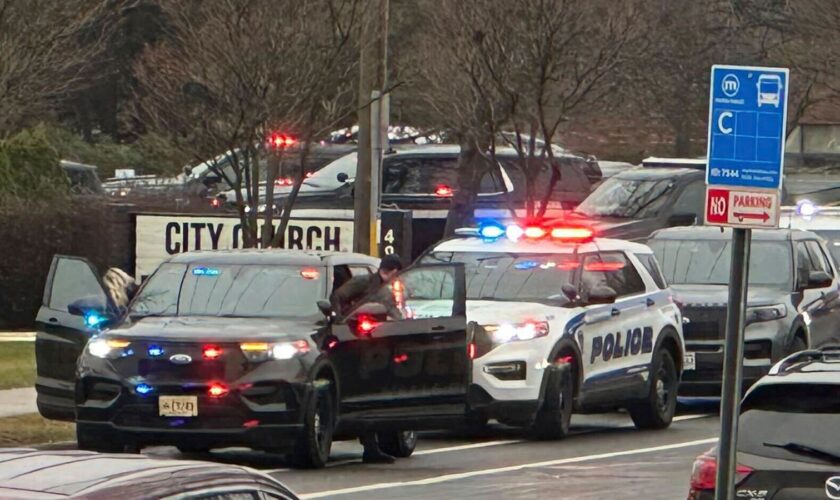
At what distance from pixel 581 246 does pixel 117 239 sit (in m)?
9.30

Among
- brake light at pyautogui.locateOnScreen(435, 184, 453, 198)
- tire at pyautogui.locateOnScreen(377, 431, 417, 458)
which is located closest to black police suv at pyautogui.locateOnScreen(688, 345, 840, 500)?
tire at pyautogui.locateOnScreen(377, 431, 417, 458)

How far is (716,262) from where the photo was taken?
20922 millimetres

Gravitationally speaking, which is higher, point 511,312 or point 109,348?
point 511,312

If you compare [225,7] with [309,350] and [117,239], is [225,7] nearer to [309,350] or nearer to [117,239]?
[117,239]

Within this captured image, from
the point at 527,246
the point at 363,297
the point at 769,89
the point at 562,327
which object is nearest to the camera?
the point at 769,89

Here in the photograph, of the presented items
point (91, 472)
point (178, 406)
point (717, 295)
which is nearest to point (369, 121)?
point (717, 295)

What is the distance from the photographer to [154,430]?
44.4 ft

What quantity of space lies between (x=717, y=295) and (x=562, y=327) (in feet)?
13.0

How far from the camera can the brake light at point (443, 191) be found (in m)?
29.5

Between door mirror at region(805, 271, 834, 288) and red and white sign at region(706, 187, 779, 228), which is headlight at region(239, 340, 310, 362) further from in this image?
door mirror at region(805, 271, 834, 288)

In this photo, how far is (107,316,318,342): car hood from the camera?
13797 mm

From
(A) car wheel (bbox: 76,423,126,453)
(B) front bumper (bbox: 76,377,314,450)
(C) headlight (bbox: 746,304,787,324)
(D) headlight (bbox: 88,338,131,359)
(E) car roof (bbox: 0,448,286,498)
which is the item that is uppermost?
(E) car roof (bbox: 0,448,286,498)

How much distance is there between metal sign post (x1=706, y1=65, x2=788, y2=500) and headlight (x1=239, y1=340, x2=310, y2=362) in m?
5.85

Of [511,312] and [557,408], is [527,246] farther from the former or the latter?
[557,408]
